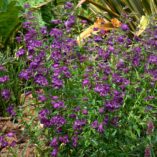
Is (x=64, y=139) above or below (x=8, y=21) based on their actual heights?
below

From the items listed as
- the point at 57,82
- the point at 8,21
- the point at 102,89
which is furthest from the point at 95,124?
the point at 8,21

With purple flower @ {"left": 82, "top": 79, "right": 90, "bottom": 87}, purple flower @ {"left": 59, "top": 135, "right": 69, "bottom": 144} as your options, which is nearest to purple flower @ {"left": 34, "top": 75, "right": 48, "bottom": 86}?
purple flower @ {"left": 82, "top": 79, "right": 90, "bottom": 87}

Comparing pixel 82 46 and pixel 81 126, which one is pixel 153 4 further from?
pixel 81 126

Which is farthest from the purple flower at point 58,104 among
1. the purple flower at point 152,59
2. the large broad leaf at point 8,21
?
the large broad leaf at point 8,21

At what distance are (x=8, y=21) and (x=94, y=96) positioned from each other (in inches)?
92.1

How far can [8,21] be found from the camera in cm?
529

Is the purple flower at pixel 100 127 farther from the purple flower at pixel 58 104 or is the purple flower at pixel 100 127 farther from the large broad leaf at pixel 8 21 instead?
the large broad leaf at pixel 8 21

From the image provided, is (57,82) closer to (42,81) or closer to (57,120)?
(42,81)

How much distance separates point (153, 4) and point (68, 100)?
2.65 m

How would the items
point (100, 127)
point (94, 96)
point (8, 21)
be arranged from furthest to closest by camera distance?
point (8, 21) → point (94, 96) → point (100, 127)

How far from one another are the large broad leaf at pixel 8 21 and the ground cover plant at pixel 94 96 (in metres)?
1.81

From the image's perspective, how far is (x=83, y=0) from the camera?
542cm

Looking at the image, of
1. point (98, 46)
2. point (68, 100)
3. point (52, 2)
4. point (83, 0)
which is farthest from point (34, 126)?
point (52, 2)

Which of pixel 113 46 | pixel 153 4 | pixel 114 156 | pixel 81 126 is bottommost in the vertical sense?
pixel 114 156
